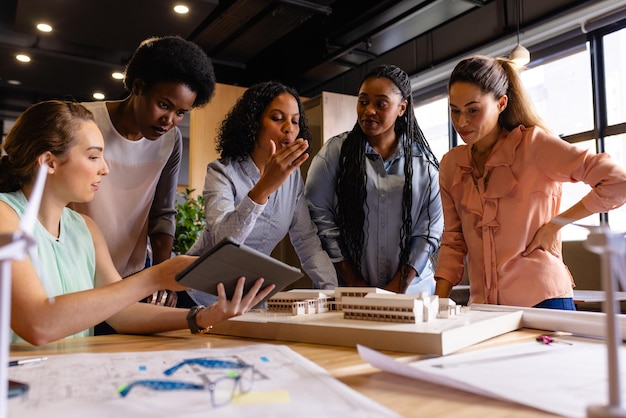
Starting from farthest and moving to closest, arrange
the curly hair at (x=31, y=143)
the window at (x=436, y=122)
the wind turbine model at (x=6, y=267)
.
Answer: the window at (x=436, y=122) → the curly hair at (x=31, y=143) → the wind turbine model at (x=6, y=267)

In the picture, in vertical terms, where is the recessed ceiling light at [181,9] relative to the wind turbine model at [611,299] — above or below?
above

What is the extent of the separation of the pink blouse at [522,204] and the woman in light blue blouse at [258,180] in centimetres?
51

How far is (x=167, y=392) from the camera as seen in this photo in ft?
2.14

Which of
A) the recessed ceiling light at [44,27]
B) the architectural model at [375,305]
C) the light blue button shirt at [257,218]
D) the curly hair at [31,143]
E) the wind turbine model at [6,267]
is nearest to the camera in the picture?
the wind turbine model at [6,267]

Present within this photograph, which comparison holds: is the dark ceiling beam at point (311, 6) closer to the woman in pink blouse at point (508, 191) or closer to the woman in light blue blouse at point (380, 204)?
the woman in light blue blouse at point (380, 204)

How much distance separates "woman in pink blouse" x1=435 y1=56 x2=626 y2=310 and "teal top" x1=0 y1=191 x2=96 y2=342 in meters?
1.06

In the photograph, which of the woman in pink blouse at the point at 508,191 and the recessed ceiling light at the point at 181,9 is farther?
the recessed ceiling light at the point at 181,9

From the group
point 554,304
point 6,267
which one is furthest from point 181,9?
point 6,267

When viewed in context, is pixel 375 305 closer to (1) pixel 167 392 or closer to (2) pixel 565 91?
(1) pixel 167 392

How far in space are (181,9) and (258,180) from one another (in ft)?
9.29

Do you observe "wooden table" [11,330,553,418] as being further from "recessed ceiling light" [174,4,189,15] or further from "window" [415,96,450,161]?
"window" [415,96,450,161]

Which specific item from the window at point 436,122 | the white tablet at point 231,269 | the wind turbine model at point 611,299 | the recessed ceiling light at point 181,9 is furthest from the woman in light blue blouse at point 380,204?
the window at point 436,122

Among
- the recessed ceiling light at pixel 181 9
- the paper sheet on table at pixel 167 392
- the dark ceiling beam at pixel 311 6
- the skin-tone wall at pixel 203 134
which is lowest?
the paper sheet on table at pixel 167 392

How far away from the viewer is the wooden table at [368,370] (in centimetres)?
61
